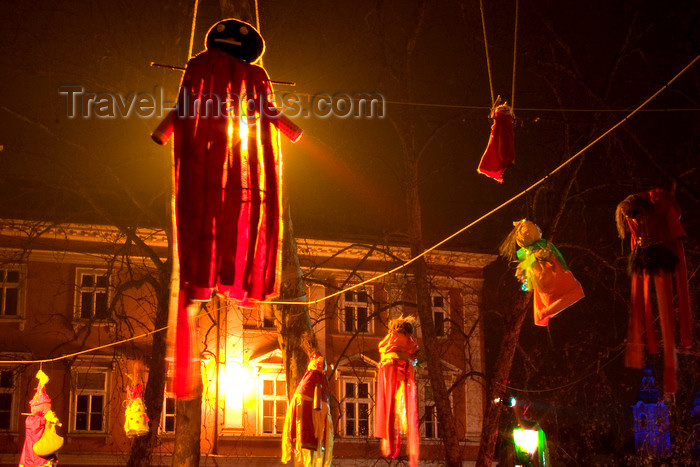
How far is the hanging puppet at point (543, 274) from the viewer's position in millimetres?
7809

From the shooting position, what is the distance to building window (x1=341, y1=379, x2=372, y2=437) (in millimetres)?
21734

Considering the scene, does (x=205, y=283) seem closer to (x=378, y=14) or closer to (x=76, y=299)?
(x=378, y=14)

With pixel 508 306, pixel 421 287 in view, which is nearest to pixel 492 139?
pixel 421 287

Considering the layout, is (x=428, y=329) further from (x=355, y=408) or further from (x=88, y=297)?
(x=88, y=297)

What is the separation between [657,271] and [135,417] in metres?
8.63

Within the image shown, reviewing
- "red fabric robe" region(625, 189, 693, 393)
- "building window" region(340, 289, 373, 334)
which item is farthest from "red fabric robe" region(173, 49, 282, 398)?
"building window" region(340, 289, 373, 334)

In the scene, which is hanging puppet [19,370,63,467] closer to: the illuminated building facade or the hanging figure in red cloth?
the illuminated building facade

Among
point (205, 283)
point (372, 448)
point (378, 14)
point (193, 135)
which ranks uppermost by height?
point (378, 14)

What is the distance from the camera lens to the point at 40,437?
36.9 feet

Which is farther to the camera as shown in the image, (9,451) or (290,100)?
(9,451)

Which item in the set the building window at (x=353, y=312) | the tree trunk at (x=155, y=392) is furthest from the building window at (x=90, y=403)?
the tree trunk at (x=155, y=392)

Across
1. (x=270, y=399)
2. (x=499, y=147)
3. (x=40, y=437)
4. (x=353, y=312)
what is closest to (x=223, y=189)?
(x=499, y=147)

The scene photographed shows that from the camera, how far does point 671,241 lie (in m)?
6.39

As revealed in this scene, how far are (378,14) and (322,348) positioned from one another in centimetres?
1090
